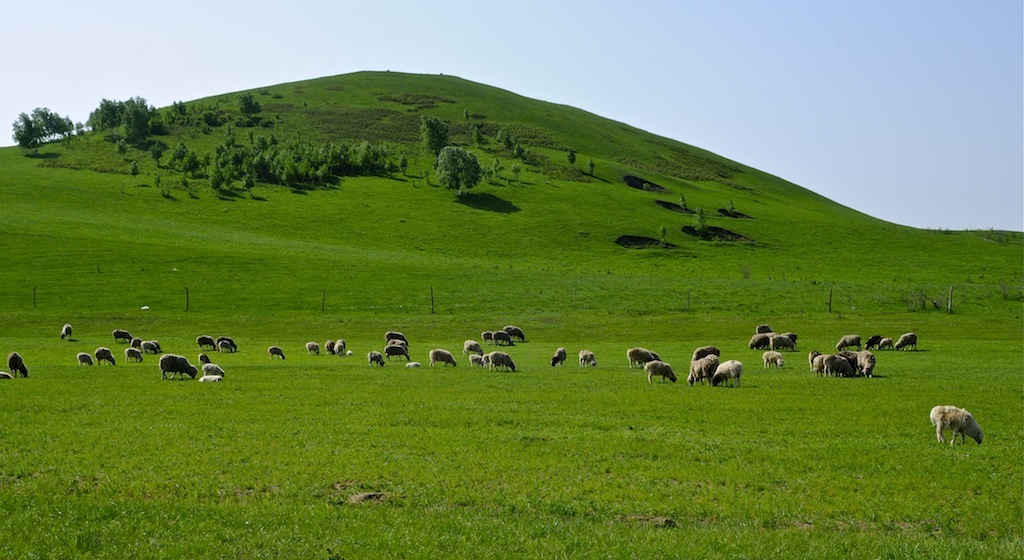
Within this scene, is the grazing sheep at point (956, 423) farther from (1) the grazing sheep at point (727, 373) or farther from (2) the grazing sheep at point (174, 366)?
(2) the grazing sheep at point (174, 366)

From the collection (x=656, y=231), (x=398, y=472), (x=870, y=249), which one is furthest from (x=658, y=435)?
(x=870, y=249)

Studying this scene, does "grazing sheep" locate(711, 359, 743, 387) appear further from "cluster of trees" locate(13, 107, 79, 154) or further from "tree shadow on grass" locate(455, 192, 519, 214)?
"cluster of trees" locate(13, 107, 79, 154)

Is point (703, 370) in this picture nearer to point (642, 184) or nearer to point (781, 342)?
point (781, 342)

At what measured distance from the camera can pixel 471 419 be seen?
70.9 feet

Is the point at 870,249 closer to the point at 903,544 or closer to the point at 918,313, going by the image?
the point at 918,313

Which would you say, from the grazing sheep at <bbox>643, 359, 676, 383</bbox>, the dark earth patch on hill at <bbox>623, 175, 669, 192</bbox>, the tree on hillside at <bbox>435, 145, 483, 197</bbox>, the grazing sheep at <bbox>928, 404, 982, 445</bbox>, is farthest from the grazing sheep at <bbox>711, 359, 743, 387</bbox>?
the dark earth patch on hill at <bbox>623, 175, 669, 192</bbox>

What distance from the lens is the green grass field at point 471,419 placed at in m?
12.0

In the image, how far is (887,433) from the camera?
20.3 metres

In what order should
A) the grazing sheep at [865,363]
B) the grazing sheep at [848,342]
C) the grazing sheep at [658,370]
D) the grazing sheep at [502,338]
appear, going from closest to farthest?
the grazing sheep at [658,370], the grazing sheep at [865,363], the grazing sheep at [848,342], the grazing sheep at [502,338]

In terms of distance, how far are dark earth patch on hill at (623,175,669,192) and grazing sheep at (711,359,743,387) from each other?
130543 mm

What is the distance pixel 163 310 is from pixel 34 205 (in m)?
59.6

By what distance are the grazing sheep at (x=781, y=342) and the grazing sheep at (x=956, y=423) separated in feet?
87.3

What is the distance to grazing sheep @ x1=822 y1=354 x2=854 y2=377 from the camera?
109 ft

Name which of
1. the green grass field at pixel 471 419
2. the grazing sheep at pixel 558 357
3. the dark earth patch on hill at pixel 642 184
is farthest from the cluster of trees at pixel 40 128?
the grazing sheep at pixel 558 357
